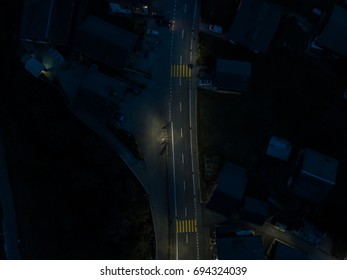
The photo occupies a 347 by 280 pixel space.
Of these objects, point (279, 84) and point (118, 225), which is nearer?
point (118, 225)

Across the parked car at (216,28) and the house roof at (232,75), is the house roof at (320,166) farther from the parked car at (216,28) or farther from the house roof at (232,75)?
the parked car at (216,28)

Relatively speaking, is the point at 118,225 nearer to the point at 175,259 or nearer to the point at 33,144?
the point at 175,259

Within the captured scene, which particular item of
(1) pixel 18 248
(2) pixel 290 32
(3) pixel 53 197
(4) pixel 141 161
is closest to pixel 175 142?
(4) pixel 141 161

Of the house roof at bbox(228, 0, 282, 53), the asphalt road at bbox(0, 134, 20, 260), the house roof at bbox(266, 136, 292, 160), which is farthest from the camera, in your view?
the house roof at bbox(266, 136, 292, 160)

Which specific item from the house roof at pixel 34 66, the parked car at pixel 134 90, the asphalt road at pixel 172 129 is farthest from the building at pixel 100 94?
the house roof at pixel 34 66

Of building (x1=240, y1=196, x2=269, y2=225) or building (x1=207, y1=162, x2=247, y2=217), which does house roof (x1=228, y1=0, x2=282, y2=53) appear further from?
building (x1=240, y1=196, x2=269, y2=225)

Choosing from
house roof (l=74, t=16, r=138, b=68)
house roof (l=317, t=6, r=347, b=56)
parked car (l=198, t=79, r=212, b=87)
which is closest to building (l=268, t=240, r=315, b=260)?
parked car (l=198, t=79, r=212, b=87)

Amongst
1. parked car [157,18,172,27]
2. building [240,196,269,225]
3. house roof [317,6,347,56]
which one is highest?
house roof [317,6,347,56]
